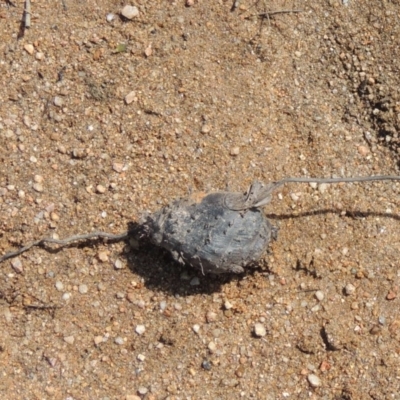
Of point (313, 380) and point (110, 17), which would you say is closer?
point (313, 380)

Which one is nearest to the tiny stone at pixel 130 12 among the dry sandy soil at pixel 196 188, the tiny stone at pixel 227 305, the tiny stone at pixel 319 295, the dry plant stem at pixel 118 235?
the dry sandy soil at pixel 196 188

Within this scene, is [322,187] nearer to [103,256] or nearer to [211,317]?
[211,317]

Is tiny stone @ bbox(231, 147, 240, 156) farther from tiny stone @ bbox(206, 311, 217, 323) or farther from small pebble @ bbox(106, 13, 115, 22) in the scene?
small pebble @ bbox(106, 13, 115, 22)

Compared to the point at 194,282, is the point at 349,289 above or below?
above

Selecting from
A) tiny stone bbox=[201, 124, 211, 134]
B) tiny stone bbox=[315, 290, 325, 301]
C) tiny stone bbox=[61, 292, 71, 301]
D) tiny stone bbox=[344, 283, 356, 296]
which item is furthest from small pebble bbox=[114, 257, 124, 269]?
tiny stone bbox=[344, 283, 356, 296]

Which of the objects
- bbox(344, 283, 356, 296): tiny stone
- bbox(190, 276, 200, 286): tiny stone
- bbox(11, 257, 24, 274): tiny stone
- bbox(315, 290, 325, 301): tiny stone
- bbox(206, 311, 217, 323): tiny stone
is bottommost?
bbox(11, 257, 24, 274): tiny stone

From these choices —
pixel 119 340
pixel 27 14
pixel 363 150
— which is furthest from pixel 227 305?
pixel 27 14

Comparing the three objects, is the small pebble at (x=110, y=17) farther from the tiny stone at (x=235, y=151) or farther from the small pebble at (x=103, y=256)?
the small pebble at (x=103, y=256)
